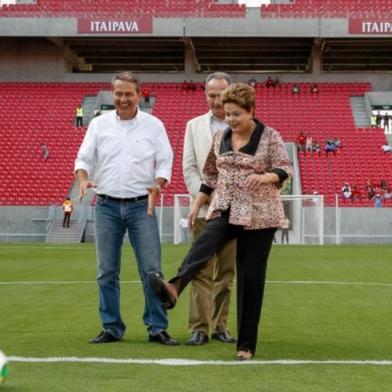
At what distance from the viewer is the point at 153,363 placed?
6.65 meters

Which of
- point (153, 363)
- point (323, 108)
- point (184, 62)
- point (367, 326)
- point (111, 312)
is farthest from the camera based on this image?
point (184, 62)

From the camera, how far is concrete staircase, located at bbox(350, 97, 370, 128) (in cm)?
4764

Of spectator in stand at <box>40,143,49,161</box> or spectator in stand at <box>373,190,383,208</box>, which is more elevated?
spectator in stand at <box>40,143,49,161</box>

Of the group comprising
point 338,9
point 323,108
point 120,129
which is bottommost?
point 120,129

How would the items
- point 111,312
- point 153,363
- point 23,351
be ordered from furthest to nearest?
1. point 111,312
2. point 23,351
3. point 153,363

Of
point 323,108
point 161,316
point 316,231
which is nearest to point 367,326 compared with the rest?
point 161,316

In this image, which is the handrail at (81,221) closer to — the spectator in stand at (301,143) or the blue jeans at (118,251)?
the spectator in stand at (301,143)

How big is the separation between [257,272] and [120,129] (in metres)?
1.84

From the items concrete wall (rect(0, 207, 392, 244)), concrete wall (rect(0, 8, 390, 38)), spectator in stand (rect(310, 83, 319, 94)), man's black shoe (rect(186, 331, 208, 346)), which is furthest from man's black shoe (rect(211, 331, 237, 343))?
spectator in stand (rect(310, 83, 319, 94))

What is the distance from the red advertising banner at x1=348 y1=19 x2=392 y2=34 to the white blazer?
40.7 metres

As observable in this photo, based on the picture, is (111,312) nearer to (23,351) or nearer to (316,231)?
(23,351)

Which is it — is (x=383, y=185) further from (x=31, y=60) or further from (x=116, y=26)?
(x=31, y=60)

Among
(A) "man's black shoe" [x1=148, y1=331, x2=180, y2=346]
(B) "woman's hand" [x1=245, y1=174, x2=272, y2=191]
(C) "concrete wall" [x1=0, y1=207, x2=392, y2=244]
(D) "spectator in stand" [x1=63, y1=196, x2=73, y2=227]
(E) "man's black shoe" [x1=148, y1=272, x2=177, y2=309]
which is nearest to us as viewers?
(E) "man's black shoe" [x1=148, y1=272, x2=177, y2=309]

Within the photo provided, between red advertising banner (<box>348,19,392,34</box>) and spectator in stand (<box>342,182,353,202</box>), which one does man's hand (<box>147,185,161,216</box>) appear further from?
red advertising banner (<box>348,19,392,34</box>)
